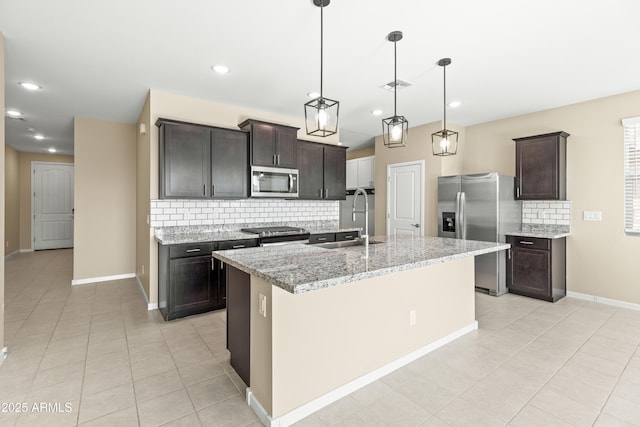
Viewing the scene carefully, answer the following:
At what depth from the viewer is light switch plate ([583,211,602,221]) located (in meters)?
4.18

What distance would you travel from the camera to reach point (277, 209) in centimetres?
493

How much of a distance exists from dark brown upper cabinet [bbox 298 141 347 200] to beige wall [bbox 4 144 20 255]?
6939 millimetres

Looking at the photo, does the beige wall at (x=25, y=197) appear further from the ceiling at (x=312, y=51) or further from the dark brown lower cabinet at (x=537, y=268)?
the dark brown lower cabinet at (x=537, y=268)

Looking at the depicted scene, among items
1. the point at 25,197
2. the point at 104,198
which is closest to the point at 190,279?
the point at 104,198

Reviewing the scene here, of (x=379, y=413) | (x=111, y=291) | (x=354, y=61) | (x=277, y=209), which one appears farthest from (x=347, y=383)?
(x=111, y=291)

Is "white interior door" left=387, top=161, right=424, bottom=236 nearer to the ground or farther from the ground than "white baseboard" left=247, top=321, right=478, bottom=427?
farther from the ground

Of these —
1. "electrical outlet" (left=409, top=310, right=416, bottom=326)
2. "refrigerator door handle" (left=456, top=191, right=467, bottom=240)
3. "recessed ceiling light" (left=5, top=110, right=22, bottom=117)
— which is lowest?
"electrical outlet" (left=409, top=310, right=416, bottom=326)

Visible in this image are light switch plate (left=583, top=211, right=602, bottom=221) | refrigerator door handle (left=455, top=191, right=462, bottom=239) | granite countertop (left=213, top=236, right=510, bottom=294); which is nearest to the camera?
granite countertop (left=213, top=236, right=510, bottom=294)

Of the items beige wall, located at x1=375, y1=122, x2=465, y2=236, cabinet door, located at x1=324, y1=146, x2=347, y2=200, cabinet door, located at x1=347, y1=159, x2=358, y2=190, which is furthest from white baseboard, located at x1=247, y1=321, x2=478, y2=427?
cabinet door, located at x1=347, y1=159, x2=358, y2=190

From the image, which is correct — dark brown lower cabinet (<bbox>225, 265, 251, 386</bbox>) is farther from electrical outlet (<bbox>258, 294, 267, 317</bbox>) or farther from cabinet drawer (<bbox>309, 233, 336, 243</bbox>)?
cabinet drawer (<bbox>309, 233, 336, 243</bbox>)

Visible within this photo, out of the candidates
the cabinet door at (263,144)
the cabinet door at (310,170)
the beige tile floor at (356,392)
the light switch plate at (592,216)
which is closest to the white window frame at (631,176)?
the light switch plate at (592,216)

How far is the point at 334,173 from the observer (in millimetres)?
5211

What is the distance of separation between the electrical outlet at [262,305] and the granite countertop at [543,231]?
13.3ft

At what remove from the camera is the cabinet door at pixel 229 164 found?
13.2ft
